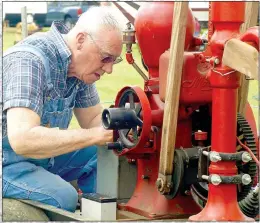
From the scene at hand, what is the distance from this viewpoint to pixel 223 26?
323cm

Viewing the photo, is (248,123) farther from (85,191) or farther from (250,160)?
(85,191)

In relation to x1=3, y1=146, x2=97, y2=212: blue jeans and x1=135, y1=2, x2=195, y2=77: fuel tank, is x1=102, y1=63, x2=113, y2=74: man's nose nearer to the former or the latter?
x1=135, y1=2, x2=195, y2=77: fuel tank

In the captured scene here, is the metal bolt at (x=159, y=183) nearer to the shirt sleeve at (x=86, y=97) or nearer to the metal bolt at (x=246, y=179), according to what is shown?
the metal bolt at (x=246, y=179)

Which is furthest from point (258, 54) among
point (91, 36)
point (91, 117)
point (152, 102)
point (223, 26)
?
point (91, 117)

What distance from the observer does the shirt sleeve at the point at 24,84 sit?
370 centimetres

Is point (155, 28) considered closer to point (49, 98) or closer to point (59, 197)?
point (49, 98)

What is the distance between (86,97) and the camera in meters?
4.42

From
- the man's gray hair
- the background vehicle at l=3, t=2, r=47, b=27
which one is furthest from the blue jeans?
the background vehicle at l=3, t=2, r=47, b=27

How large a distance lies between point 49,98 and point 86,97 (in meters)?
0.50

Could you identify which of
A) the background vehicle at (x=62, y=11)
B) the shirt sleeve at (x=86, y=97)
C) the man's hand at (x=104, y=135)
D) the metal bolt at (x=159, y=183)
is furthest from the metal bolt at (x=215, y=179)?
the background vehicle at (x=62, y=11)

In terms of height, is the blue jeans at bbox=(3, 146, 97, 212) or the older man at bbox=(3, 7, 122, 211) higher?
the older man at bbox=(3, 7, 122, 211)

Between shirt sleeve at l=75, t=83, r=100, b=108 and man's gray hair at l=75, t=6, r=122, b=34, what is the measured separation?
439 mm

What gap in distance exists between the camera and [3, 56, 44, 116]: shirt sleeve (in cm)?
370

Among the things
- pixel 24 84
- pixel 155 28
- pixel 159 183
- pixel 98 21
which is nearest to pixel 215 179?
pixel 159 183
